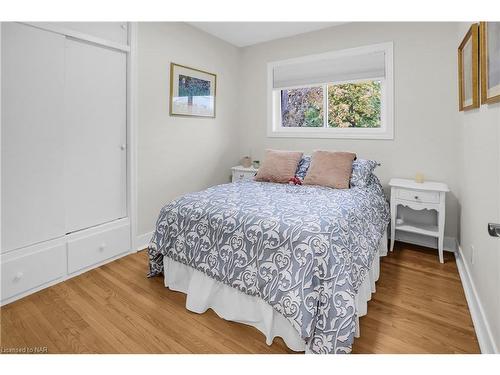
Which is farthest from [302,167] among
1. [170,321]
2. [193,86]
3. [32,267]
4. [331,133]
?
[32,267]

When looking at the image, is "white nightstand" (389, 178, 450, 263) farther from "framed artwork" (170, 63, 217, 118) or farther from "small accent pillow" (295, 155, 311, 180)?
"framed artwork" (170, 63, 217, 118)

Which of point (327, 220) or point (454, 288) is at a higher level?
point (327, 220)

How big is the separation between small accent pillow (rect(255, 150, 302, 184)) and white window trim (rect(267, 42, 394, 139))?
74 cm

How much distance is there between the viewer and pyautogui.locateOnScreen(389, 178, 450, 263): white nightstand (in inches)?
106

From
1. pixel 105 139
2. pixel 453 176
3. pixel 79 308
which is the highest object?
pixel 105 139

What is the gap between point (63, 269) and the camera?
7.81 feet

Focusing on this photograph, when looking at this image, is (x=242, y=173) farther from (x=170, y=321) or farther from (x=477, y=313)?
(x=477, y=313)

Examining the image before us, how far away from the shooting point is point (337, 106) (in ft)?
12.3

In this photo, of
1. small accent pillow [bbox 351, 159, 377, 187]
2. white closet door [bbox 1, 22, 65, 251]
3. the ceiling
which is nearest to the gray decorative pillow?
small accent pillow [bbox 351, 159, 377, 187]

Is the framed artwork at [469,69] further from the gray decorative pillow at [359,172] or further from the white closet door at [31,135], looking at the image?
the white closet door at [31,135]

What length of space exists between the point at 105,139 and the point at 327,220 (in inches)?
80.9

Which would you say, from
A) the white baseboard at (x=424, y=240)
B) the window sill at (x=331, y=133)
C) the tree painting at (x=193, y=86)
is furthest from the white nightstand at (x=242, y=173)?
the white baseboard at (x=424, y=240)
